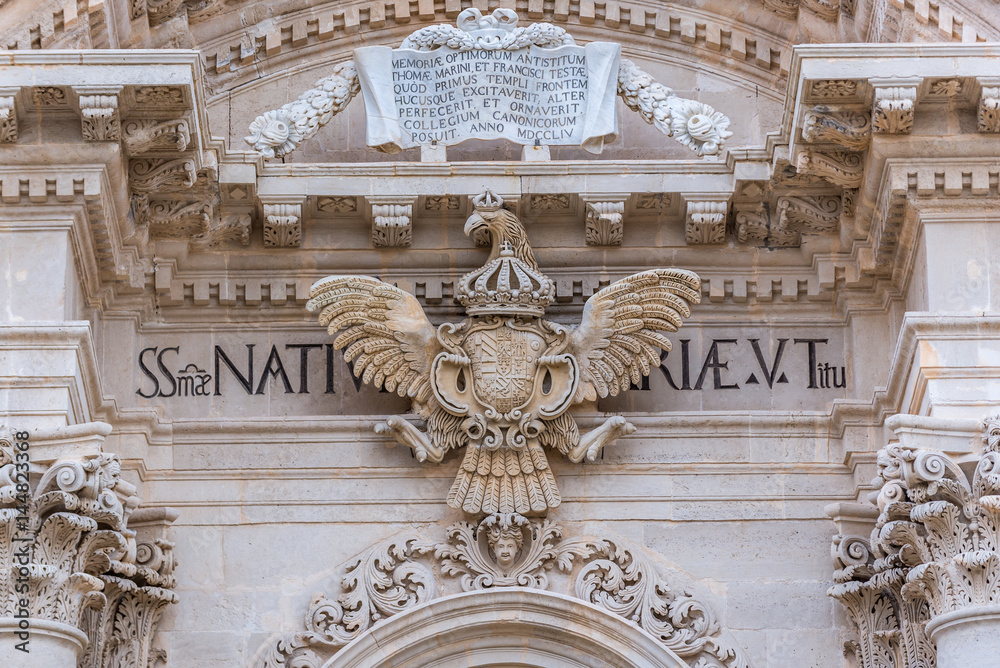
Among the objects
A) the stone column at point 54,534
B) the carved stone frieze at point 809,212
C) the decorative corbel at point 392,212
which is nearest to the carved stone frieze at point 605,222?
the carved stone frieze at point 809,212

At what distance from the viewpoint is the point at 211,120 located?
16.4 metres

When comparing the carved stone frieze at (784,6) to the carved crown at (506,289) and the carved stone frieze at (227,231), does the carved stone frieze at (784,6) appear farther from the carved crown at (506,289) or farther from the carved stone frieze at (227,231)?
the carved stone frieze at (227,231)

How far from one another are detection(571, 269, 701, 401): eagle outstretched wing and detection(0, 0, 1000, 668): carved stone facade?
3cm

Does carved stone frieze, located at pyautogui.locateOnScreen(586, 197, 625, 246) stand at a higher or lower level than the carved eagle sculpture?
higher

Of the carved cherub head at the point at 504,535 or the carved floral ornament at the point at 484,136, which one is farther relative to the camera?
the carved floral ornament at the point at 484,136

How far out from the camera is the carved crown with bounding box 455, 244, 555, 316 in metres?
14.8

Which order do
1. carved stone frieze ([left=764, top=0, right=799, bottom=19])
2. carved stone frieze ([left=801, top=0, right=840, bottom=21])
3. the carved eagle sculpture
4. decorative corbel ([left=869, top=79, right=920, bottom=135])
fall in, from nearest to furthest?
1. decorative corbel ([left=869, top=79, right=920, bottom=135])
2. the carved eagle sculpture
3. carved stone frieze ([left=801, top=0, right=840, bottom=21])
4. carved stone frieze ([left=764, top=0, right=799, bottom=19])

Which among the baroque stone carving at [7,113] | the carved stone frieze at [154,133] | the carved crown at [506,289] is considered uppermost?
the carved stone frieze at [154,133]

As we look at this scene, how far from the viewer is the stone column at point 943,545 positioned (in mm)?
12992

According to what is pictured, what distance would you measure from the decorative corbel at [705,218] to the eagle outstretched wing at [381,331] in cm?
196

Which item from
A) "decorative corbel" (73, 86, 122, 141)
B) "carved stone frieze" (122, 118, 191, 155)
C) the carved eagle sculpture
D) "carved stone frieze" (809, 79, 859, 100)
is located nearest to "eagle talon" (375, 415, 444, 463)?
the carved eagle sculpture

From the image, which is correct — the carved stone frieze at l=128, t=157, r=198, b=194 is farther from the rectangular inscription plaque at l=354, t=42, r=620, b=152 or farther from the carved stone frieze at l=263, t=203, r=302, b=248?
the rectangular inscription plaque at l=354, t=42, r=620, b=152

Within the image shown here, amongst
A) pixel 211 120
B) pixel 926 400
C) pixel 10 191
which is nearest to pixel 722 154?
pixel 926 400

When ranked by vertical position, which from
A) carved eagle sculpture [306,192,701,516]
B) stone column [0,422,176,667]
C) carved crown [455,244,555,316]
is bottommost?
stone column [0,422,176,667]
